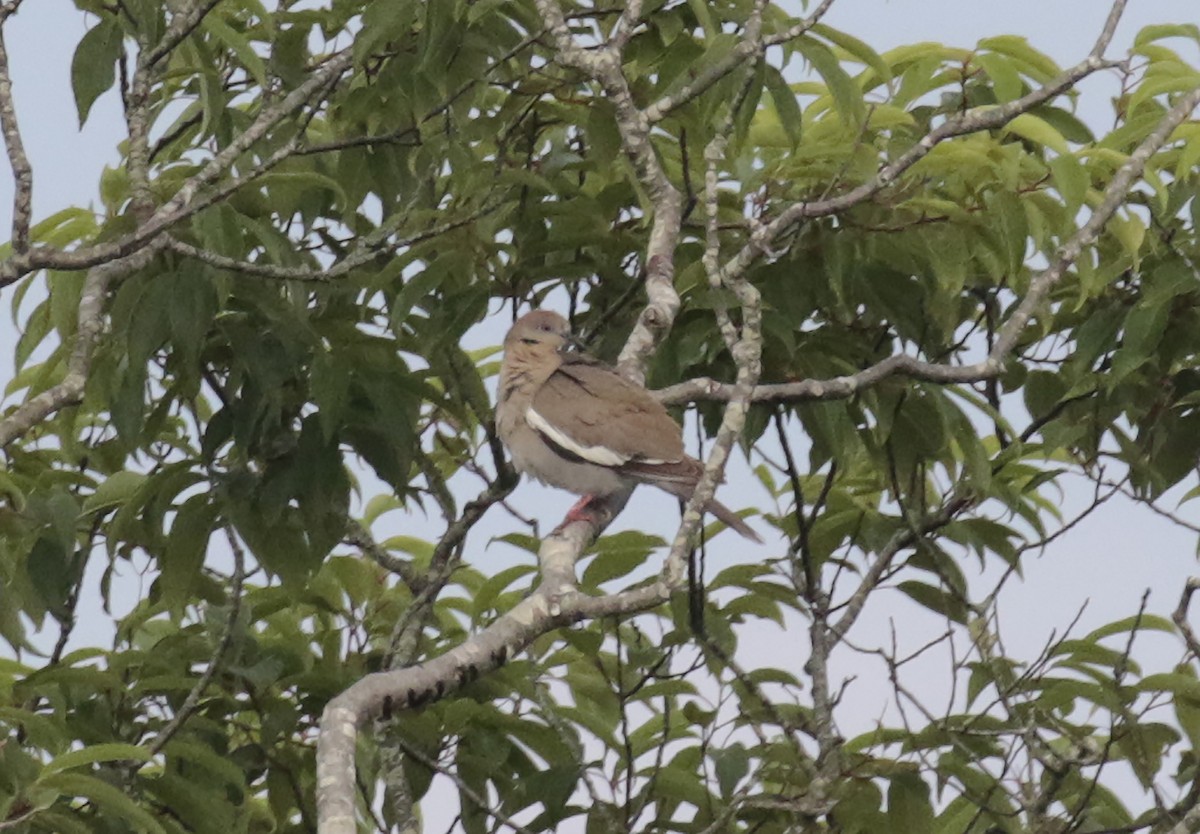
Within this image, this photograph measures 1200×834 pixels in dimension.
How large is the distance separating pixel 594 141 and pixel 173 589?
2050mm

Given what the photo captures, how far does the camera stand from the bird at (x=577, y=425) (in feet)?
20.8

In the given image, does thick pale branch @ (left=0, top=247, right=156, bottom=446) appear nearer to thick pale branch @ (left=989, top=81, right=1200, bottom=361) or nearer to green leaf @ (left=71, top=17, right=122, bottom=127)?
green leaf @ (left=71, top=17, right=122, bottom=127)

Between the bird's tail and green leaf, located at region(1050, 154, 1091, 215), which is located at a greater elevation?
green leaf, located at region(1050, 154, 1091, 215)

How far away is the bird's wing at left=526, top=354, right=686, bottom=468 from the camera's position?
6.27m

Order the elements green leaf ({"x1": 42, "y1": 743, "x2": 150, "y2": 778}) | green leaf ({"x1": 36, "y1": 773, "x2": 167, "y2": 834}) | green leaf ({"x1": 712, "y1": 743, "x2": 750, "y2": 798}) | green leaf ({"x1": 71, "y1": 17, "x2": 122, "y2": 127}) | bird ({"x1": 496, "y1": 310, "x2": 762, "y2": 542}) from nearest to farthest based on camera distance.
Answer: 1. green leaf ({"x1": 42, "y1": 743, "x2": 150, "y2": 778})
2. green leaf ({"x1": 36, "y1": 773, "x2": 167, "y2": 834})
3. green leaf ({"x1": 71, "y1": 17, "x2": 122, "y2": 127})
4. green leaf ({"x1": 712, "y1": 743, "x2": 750, "y2": 798})
5. bird ({"x1": 496, "y1": 310, "x2": 762, "y2": 542})

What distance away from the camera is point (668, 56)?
18.3 ft

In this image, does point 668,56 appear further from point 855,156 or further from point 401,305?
point 401,305

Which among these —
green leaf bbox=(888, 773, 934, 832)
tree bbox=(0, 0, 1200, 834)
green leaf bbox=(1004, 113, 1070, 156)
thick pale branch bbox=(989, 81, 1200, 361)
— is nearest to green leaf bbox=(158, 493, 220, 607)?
tree bbox=(0, 0, 1200, 834)

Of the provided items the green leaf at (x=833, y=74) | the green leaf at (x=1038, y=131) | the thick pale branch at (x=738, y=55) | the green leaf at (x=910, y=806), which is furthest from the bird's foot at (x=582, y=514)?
the green leaf at (x=1038, y=131)

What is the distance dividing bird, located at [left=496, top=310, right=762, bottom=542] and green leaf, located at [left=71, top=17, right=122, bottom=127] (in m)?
1.87

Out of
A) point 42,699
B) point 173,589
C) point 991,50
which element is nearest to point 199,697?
point 173,589

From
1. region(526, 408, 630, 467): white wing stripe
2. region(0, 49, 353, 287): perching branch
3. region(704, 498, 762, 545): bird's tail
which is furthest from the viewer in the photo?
region(526, 408, 630, 467): white wing stripe

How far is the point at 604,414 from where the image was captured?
6.40 metres

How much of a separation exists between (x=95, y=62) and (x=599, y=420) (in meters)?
2.16
